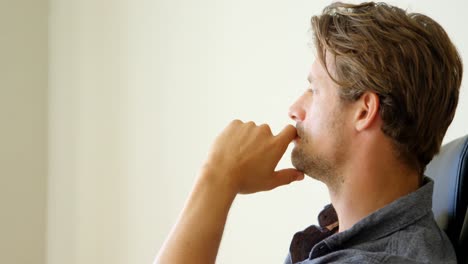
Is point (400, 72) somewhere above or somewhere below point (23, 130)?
above

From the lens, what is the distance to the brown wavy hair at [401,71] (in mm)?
999

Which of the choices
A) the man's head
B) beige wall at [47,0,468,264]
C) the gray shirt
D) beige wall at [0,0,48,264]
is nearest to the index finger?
the man's head

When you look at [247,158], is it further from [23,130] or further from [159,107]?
[23,130]

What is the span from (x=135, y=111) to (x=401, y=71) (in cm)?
164

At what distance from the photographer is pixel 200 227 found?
98 cm

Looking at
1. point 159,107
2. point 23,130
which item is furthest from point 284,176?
point 23,130

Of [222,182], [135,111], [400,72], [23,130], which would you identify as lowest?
[23,130]

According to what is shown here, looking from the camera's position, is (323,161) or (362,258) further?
(323,161)

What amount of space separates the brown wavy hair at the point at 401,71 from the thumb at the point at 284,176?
21 cm

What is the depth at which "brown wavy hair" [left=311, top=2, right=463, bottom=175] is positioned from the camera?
999 mm

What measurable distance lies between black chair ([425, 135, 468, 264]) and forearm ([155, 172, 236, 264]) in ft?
1.34

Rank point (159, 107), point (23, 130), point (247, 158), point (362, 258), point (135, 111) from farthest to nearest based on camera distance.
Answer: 1. point (23, 130)
2. point (135, 111)
3. point (159, 107)
4. point (247, 158)
5. point (362, 258)

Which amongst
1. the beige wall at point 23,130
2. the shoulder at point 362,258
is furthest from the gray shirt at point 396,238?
the beige wall at point 23,130

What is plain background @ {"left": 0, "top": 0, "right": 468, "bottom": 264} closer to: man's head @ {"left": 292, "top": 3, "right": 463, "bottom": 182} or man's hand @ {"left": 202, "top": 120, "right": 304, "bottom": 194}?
man's head @ {"left": 292, "top": 3, "right": 463, "bottom": 182}
